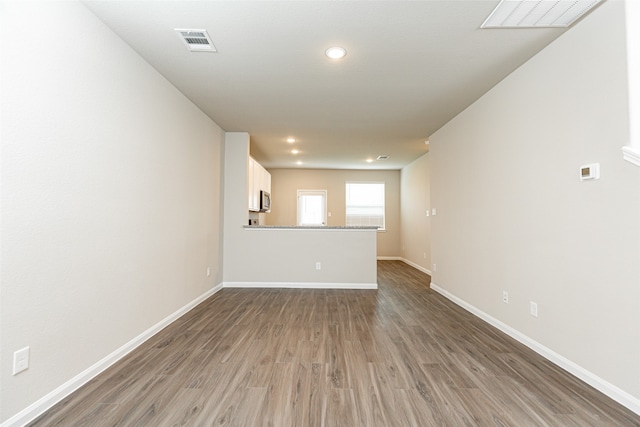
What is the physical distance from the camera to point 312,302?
3883 mm

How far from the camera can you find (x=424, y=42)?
90.9 inches

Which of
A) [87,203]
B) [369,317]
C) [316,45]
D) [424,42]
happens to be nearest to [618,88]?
[424,42]

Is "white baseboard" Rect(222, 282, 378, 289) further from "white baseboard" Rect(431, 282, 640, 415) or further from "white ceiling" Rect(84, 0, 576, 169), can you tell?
"white ceiling" Rect(84, 0, 576, 169)

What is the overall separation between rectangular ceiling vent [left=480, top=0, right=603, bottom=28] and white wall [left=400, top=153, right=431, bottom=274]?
3697 millimetres

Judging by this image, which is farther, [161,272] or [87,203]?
[161,272]

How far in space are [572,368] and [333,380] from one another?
174 cm

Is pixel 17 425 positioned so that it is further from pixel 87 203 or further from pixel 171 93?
pixel 171 93

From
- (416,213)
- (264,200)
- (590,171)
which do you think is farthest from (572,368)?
(264,200)

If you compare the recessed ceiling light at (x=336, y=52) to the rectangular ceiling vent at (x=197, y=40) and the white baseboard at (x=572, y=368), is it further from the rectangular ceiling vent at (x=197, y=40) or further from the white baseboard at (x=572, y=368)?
the white baseboard at (x=572, y=368)

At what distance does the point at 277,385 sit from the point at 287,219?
6.29 m

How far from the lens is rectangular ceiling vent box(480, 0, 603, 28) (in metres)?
1.86

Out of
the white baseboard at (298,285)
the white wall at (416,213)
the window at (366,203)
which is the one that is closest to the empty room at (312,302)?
the white baseboard at (298,285)

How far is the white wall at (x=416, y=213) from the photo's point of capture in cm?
621

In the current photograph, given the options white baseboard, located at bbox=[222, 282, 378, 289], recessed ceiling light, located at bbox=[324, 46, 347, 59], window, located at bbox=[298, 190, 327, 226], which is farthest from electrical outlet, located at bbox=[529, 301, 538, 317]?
window, located at bbox=[298, 190, 327, 226]
